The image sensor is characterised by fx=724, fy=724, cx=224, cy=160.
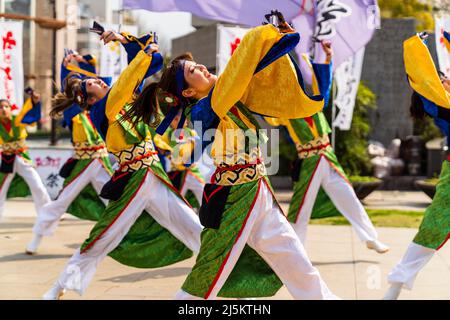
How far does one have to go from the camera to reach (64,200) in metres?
6.45

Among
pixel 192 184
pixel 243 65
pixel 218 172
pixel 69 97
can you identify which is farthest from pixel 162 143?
pixel 243 65

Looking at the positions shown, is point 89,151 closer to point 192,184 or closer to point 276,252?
point 192,184

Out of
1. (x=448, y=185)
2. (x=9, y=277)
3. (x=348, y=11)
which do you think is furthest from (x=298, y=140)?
(x=9, y=277)

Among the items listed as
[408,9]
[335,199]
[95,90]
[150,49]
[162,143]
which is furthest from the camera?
[408,9]

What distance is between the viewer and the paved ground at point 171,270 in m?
4.98

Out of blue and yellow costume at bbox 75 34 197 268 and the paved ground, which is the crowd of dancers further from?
the paved ground

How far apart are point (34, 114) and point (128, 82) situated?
11.3ft

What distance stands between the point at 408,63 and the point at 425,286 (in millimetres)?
1753

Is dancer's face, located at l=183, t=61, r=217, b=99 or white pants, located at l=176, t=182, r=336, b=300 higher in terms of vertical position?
dancer's face, located at l=183, t=61, r=217, b=99

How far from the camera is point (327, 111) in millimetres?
14031

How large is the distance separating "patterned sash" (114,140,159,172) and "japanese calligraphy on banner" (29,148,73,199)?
704cm

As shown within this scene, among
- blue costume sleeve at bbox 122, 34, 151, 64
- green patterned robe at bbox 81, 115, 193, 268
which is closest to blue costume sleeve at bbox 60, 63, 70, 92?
blue costume sleeve at bbox 122, 34, 151, 64

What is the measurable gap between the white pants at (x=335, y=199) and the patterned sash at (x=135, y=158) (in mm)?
1836

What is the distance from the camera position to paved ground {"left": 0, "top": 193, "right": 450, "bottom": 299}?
4977 mm
